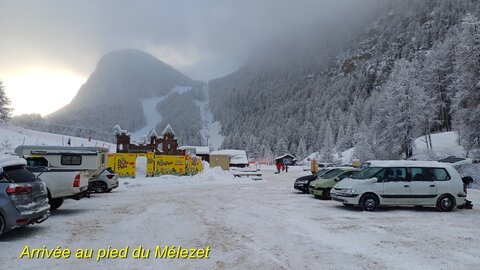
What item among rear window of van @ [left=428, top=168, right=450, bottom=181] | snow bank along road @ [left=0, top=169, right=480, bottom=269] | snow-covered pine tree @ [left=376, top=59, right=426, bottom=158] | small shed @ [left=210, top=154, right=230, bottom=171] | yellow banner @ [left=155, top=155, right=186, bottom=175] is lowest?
snow bank along road @ [left=0, top=169, right=480, bottom=269]

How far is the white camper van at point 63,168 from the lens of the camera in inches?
472

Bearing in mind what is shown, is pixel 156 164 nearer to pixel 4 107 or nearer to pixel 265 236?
pixel 265 236

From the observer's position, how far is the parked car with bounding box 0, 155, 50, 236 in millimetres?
7988

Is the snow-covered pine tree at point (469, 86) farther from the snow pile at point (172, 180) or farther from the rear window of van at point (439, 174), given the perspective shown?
the rear window of van at point (439, 174)

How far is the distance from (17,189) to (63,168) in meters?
6.10

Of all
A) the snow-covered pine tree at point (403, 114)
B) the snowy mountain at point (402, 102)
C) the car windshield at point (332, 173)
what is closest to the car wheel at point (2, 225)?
the car windshield at point (332, 173)

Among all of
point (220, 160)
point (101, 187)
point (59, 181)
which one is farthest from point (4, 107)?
point (59, 181)

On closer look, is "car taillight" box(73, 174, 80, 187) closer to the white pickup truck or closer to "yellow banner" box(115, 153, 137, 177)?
the white pickup truck

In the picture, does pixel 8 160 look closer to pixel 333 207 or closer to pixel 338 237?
pixel 338 237

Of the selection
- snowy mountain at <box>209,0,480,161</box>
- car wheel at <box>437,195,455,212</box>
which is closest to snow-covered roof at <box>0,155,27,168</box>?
car wheel at <box>437,195,455,212</box>

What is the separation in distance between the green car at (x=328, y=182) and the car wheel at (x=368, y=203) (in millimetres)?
4236

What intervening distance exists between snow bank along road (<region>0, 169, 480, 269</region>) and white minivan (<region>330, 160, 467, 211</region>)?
45 centimetres

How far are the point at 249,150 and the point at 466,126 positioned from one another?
94411mm

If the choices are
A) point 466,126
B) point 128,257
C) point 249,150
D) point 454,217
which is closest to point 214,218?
point 128,257
